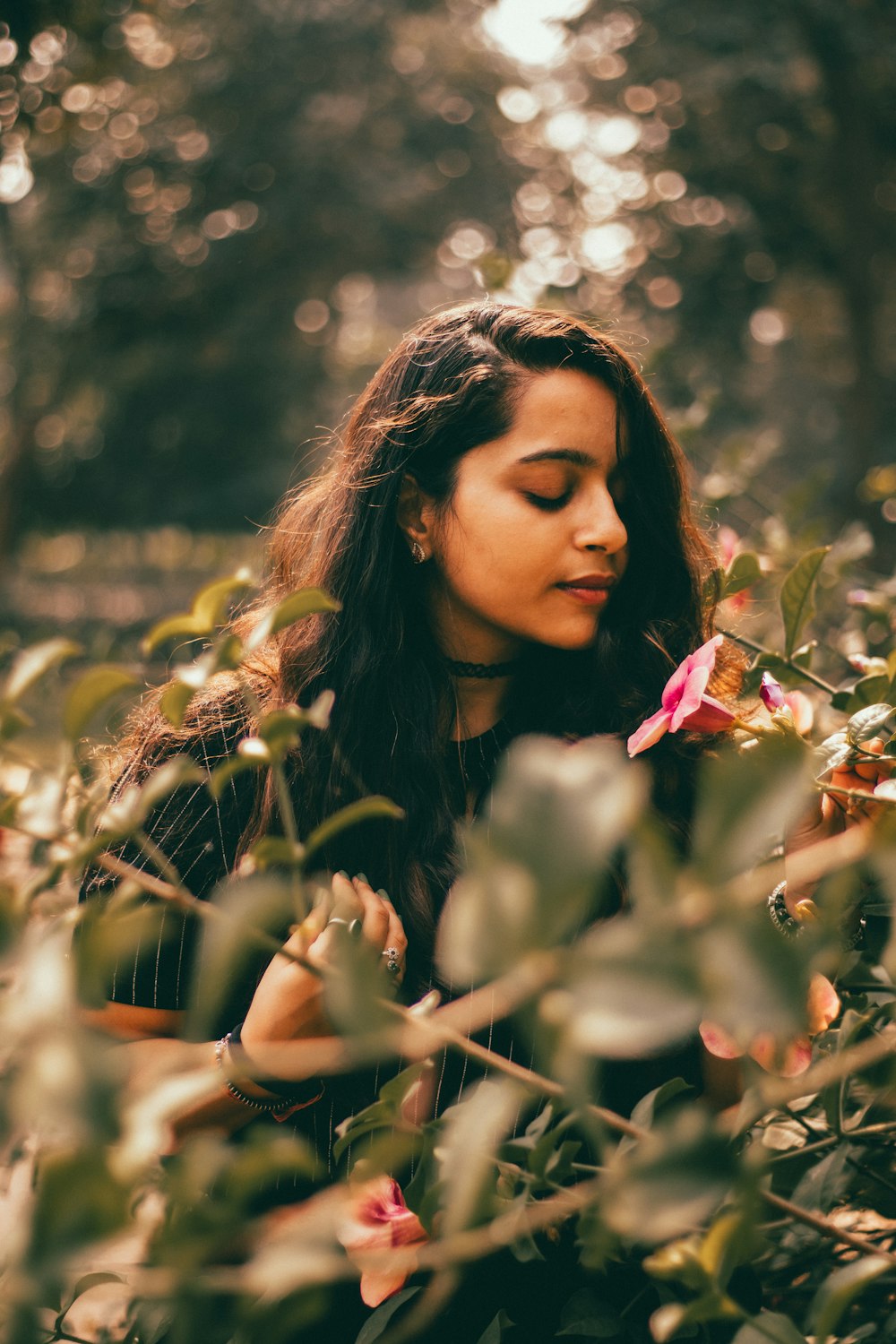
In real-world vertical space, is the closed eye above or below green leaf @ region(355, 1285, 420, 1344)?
above

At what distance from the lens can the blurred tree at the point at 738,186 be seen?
889cm

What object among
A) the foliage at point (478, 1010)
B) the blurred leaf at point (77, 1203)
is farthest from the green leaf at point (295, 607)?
the blurred leaf at point (77, 1203)

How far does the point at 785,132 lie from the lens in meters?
10.8

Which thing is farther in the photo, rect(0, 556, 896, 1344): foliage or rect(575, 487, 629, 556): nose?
rect(575, 487, 629, 556): nose

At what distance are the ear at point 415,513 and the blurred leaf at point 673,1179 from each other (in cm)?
128

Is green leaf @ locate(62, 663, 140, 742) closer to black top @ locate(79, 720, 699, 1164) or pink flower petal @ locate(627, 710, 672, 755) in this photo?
pink flower petal @ locate(627, 710, 672, 755)

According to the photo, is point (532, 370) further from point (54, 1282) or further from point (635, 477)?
point (54, 1282)

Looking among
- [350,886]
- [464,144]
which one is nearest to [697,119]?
[464,144]

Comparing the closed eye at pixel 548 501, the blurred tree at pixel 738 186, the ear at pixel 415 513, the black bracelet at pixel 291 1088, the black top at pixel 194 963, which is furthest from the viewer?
the blurred tree at pixel 738 186

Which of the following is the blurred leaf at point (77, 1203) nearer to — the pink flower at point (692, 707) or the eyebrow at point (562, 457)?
the pink flower at point (692, 707)

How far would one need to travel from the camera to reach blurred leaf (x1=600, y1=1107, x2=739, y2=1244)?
344mm

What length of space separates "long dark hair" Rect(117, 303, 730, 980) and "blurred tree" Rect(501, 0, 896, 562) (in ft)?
15.3

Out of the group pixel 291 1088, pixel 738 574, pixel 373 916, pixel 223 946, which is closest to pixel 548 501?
pixel 738 574

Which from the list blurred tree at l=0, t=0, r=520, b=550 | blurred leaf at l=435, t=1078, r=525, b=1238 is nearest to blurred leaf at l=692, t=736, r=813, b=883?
blurred leaf at l=435, t=1078, r=525, b=1238
